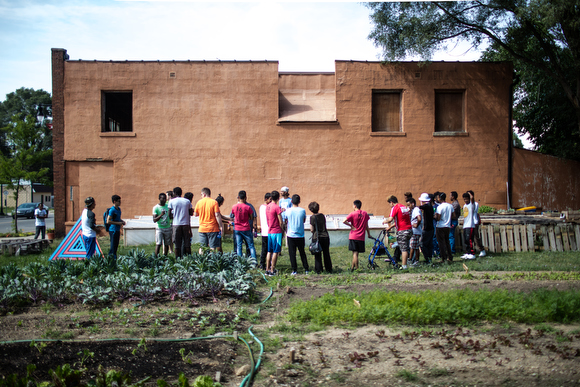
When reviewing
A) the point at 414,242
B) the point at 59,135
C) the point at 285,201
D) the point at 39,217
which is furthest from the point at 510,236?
the point at 59,135

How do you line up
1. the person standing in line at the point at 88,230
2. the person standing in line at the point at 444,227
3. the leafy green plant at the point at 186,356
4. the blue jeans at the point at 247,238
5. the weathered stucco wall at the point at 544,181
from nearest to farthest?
the leafy green plant at the point at 186,356
the person standing in line at the point at 88,230
the blue jeans at the point at 247,238
the person standing in line at the point at 444,227
the weathered stucco wall at the point at 544,181

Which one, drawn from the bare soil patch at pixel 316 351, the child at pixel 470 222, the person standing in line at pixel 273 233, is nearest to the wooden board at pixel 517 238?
the child at pixel 470 222

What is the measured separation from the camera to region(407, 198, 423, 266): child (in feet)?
33.8

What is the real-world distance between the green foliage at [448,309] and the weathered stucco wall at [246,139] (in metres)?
11.9

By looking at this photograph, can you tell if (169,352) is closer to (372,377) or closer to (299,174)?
(372,377)

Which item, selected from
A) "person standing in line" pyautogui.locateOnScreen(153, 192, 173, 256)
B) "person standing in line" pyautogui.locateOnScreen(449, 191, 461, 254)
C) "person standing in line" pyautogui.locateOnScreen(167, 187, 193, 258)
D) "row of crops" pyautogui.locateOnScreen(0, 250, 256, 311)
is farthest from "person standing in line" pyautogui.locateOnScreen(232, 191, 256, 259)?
"person standing in line" pyautogui.locateOnScreen(449, 191, 461, 254)

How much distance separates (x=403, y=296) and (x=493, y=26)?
15.7 meters

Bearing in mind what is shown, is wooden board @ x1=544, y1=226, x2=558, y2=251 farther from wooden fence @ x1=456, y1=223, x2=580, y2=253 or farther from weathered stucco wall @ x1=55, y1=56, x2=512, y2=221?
weathered stucco wall @ x1=55, y1=56, x2=512, y2=221

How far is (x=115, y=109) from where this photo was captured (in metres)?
21.4

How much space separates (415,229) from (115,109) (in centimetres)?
1684

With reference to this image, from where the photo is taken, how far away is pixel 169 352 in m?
4.90

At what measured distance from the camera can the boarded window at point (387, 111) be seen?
1867 centimetres

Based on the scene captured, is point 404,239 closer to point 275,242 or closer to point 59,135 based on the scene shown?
point 275,242

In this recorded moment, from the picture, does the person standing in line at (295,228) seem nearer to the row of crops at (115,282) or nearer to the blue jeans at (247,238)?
the blue jeans at (247,238)
